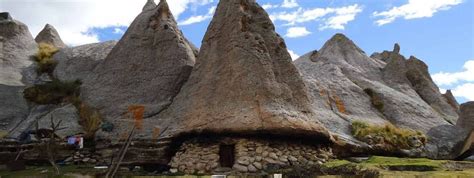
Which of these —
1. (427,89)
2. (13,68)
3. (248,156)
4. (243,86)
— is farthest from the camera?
(427,89)

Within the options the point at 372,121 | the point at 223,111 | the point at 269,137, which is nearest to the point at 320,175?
the point at 269,137

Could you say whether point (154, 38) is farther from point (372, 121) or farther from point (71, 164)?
point (372, 121)

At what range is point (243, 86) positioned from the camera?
2606 centimetres

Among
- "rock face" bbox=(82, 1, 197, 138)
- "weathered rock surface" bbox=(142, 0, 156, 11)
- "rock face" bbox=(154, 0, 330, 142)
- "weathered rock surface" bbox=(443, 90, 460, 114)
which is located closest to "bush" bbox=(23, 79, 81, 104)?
"rock face" bbox=(82, 1, 197, 138)

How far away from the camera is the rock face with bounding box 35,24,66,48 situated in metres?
44.3

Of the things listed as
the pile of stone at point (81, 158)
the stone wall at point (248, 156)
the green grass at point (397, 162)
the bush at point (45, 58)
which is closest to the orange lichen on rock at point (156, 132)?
the stone wall at point (248, 156)

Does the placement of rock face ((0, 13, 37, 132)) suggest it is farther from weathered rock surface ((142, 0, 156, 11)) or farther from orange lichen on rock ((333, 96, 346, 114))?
orange lichen on rock ((333, 96, 346, 114))

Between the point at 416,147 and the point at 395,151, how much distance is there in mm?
1939

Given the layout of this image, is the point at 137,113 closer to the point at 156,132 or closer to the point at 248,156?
the point at 156,132

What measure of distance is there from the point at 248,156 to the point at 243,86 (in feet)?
11.1

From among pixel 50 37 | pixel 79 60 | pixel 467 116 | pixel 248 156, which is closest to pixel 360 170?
pixel 248 156

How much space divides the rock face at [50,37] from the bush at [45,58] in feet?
8.41

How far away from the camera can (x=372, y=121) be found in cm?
3381

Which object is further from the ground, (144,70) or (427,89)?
(144,70)
